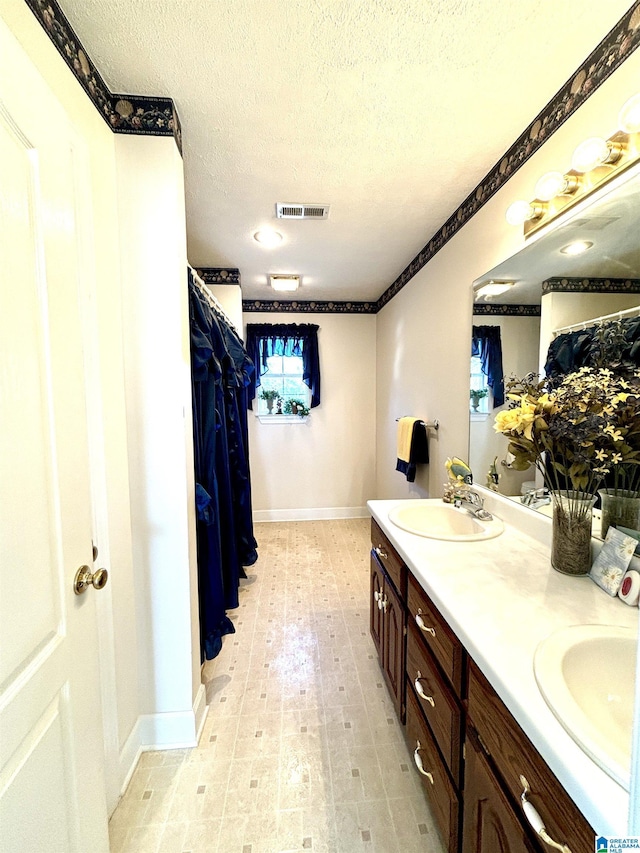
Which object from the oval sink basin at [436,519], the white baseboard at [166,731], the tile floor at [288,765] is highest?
the oval sink basin at [436,519]

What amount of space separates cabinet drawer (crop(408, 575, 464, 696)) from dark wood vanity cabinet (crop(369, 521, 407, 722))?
11 centimetres

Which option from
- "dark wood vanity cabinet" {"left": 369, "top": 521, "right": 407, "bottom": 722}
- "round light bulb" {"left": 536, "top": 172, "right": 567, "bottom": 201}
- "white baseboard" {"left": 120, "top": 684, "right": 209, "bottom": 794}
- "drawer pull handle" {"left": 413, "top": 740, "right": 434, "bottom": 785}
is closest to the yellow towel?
"dark wood vanity cabinet" {"left": 369, "top": 521, "right": 407, "bottom": 722}

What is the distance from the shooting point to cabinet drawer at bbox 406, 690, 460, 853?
89cm

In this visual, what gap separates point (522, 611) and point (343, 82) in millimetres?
1649

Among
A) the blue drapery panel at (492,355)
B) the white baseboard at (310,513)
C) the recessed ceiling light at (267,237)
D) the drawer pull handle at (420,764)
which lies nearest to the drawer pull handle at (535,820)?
the drawer pull handle at (420,764)

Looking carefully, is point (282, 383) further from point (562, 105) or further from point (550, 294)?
point (562, 105)

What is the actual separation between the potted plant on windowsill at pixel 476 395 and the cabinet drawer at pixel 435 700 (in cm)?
104

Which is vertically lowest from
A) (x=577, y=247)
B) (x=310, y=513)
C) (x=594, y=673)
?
(x=310, y=513)

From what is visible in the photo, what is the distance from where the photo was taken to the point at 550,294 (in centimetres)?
125

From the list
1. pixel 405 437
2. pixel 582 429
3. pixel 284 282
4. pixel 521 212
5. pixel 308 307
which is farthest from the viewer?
pixel 308 307

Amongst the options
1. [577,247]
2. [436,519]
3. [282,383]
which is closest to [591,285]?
[577,247]

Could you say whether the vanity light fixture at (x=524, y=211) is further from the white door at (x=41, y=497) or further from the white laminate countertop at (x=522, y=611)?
the white door at (x=41, y=497)

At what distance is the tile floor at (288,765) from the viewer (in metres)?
1.05

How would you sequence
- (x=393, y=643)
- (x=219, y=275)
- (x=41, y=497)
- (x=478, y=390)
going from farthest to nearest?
1. (x=219, y=275)
2. (x=478, y=390)
3. (x=393, y=643)
4. (x=41, y=497)
